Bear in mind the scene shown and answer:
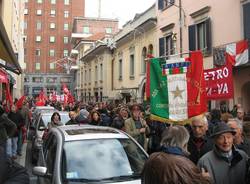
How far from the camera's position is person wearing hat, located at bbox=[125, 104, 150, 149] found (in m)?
8.30

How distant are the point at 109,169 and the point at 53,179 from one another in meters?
0.72

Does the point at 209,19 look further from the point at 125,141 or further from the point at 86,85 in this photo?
the point at 86,85

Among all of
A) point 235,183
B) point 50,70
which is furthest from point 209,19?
point 50,70

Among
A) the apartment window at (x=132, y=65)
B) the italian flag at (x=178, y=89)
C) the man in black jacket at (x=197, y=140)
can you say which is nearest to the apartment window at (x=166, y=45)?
→ the apartment window at (x=132, y=65)

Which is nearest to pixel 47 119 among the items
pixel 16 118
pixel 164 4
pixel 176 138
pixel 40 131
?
pixel 40 131

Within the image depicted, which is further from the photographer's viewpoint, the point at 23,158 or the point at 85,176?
the point at 23,158

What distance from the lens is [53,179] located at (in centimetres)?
526

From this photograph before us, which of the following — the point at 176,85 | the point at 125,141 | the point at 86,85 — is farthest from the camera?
the point at 86,85

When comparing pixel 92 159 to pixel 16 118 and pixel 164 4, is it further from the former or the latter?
pixel 164 4

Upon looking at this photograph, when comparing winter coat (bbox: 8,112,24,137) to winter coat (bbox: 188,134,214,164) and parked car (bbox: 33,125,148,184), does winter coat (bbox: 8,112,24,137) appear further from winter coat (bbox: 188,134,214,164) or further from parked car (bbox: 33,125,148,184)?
winter coat (bbox: 188,134,214,164)

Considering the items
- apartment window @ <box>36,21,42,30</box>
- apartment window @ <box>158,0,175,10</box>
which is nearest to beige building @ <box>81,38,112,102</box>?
apartment window @ <box>158,0,175,10</box>

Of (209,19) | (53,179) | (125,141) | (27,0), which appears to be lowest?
(53,179)

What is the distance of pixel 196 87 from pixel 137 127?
2178mm

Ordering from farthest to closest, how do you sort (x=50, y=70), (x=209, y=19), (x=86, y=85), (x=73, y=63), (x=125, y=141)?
(x=50, y=70) < (x=73, y=63) < (x=86, y=85) < (x=209, y=19) < (x=125, y=141)
